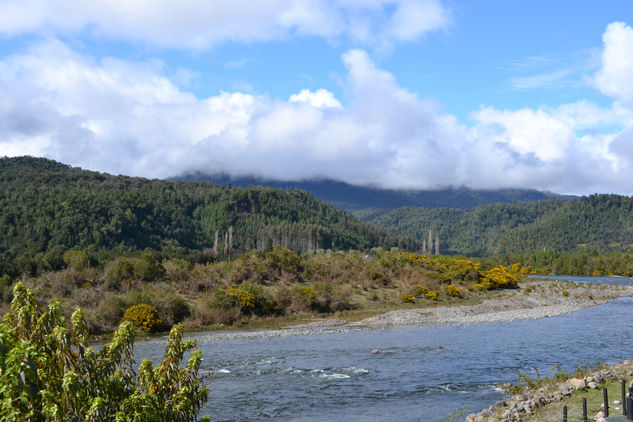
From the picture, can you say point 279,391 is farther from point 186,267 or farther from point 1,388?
point 186,267

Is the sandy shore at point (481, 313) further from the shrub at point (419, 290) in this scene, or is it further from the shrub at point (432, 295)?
the shrub at point (419, 290)

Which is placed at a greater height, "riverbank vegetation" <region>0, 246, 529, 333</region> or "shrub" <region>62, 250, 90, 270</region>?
"shrub" <region>62, 250, 90, 270</region>

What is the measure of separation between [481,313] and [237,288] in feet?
94.3

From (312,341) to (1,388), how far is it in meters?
35.6

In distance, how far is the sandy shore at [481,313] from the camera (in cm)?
4823

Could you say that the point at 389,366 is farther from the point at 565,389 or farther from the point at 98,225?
the point at 98,225

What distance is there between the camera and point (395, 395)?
25297 mm

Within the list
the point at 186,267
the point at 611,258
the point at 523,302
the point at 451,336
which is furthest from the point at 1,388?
the point at 611,258

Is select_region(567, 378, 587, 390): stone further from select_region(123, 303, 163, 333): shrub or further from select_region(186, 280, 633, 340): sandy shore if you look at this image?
select_region(123, 303, 163, 333): shrub

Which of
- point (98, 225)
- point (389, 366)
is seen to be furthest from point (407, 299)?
point (98, 225)

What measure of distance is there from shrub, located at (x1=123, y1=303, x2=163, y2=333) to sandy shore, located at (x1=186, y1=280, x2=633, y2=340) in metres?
4.54

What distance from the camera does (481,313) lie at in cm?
6128

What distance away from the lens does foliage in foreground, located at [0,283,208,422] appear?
8133 millimetres

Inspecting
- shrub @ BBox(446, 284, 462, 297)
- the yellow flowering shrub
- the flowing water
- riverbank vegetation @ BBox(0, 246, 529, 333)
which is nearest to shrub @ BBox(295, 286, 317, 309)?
riverbank vegetation @ BBox(0, 246, 529, 333)
